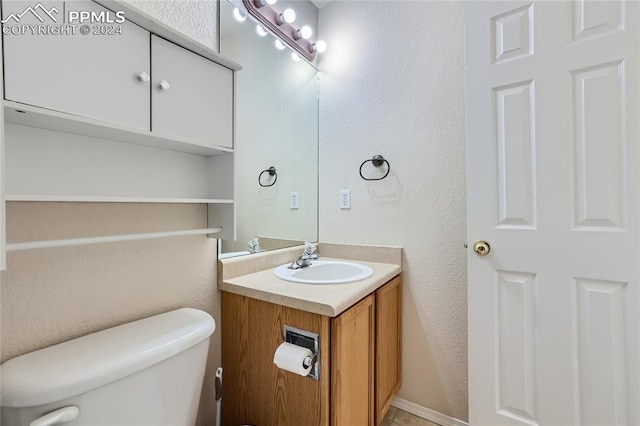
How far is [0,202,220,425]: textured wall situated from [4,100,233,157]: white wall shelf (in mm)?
222

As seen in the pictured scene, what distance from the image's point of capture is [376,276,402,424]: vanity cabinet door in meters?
1.29

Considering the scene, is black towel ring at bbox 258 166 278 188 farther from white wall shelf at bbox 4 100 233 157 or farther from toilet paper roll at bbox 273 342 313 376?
toilet paper roll at bbox 273 342 313 376

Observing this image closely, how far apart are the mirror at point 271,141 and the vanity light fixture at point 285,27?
5cm

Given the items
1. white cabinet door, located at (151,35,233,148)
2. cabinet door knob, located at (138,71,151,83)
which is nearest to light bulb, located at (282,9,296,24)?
white cabinet door, located at (151,35,233,148)

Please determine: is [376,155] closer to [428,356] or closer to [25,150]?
[428,356]

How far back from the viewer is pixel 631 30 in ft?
3.09

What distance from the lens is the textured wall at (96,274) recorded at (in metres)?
0.76

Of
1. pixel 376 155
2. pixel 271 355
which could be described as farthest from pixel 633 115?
pixel 271 355

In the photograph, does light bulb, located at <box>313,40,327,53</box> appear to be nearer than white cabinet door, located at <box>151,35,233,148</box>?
No

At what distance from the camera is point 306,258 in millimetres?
1557

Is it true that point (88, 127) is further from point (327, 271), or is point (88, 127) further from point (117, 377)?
point (327, 271)

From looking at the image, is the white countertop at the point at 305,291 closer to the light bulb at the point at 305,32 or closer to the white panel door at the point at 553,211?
the white panel door at the point at 553,211

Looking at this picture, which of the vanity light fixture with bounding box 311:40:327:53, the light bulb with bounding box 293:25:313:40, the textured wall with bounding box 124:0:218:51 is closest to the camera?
the textured wall with bounding box 124:0:218:51

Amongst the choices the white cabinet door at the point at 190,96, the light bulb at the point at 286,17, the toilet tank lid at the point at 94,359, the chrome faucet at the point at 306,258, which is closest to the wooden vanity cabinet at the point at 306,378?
the toilet tank lid at the point at 94,359
